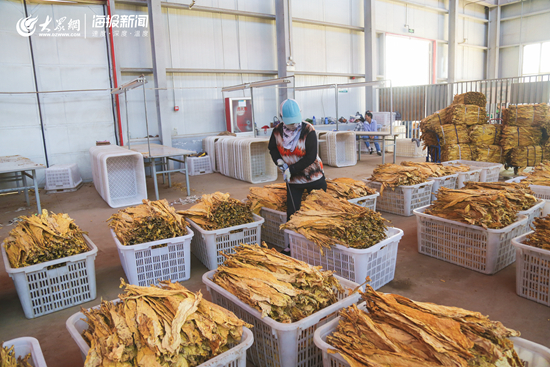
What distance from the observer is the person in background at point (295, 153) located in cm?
408

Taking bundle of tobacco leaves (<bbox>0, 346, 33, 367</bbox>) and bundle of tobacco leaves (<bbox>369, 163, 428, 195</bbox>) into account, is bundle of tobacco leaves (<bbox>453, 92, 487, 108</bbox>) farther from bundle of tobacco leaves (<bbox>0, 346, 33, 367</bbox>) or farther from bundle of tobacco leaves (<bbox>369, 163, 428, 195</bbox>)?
bundle of tobacco leaves (<bbox>0, 346, 33, 367</bbox>)

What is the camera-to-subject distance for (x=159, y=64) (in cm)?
1113

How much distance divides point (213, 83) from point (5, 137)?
6.32 meters

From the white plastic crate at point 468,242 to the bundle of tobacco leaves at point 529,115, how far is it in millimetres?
5703

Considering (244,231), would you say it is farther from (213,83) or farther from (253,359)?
(213,83)

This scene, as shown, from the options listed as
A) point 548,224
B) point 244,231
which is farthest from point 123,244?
point 548,224

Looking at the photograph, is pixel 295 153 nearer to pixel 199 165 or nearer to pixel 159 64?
pixel 199 165

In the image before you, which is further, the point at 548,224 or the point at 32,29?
the point at 32,29

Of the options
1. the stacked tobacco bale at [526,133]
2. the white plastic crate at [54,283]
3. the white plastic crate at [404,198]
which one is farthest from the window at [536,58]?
the white plastic crate at [54,283]

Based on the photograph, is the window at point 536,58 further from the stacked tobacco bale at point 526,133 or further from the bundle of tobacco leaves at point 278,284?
the bundle of tobacco leaves at point 278,284

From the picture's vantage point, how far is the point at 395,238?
346 centimetres

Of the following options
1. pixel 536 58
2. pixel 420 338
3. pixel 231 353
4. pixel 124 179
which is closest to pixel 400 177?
pixel 420 338

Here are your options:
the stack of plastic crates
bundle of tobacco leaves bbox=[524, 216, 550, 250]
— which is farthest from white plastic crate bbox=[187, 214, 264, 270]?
the stack of plastic crates

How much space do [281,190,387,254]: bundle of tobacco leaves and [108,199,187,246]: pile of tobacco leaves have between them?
116 cm
